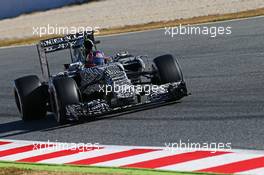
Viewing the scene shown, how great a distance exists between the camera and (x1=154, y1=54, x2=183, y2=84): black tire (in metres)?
11.5

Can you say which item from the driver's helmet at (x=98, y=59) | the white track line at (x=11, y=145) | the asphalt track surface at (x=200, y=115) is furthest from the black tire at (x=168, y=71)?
the white track line at (x=11, y=145)

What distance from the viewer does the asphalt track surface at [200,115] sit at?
9.21m

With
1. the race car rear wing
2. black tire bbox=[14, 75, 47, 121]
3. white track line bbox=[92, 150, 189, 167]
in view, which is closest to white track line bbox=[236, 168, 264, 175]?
white track line bbox=[92, 150, 189, 167]

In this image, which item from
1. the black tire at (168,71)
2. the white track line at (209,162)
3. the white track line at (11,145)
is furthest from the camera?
the black tire at (168,71)

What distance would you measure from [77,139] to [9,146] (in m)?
0.94

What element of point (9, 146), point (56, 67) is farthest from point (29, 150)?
point (56, 67)

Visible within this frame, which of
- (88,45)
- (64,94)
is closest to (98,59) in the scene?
(88,45)

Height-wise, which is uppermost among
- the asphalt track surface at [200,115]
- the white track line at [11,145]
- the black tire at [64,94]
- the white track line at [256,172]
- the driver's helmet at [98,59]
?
the driver's helmet at [98,59]

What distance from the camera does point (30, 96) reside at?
1180 centimetres

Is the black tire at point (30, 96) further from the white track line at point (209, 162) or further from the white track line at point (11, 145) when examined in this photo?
the white track line at point (209, 162)

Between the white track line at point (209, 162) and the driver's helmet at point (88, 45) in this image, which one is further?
the driver's helmet at point (88, 45)

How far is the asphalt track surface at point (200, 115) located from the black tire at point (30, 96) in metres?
0.21

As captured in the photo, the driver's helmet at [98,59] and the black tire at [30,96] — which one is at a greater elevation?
the driver's helmet at [98,59]

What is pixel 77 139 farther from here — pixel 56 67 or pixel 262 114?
pixel 56 67
